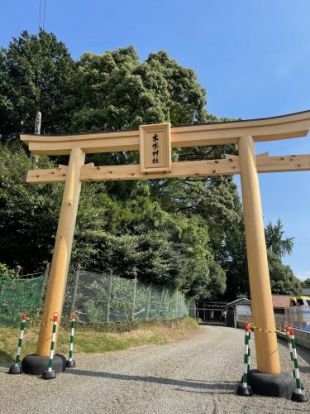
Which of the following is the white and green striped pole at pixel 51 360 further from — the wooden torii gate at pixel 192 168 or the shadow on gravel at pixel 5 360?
the shadow on gravel at pixel 5 360

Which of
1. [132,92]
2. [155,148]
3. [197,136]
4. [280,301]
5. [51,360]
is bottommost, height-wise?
[51,360]

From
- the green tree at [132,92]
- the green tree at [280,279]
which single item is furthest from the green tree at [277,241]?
the green tree at [132,92]

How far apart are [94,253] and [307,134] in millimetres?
8568

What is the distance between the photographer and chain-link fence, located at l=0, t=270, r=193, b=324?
10.4m

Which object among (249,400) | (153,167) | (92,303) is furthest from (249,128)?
(92,303)

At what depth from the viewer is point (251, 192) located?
753 centimetres

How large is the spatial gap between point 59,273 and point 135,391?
2920 millimetres

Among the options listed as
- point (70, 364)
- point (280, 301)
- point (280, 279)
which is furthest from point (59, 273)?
point (280, 279)

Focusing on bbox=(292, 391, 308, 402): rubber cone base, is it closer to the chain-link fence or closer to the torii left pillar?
the torii left pillar

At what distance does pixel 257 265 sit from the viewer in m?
6.95

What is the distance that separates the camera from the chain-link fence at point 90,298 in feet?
34.1

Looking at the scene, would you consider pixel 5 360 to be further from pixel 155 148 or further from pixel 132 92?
pixel 132 92

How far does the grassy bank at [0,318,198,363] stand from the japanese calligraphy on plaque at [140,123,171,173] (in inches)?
199

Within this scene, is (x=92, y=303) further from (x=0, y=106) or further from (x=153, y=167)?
(x=0, y=106)
